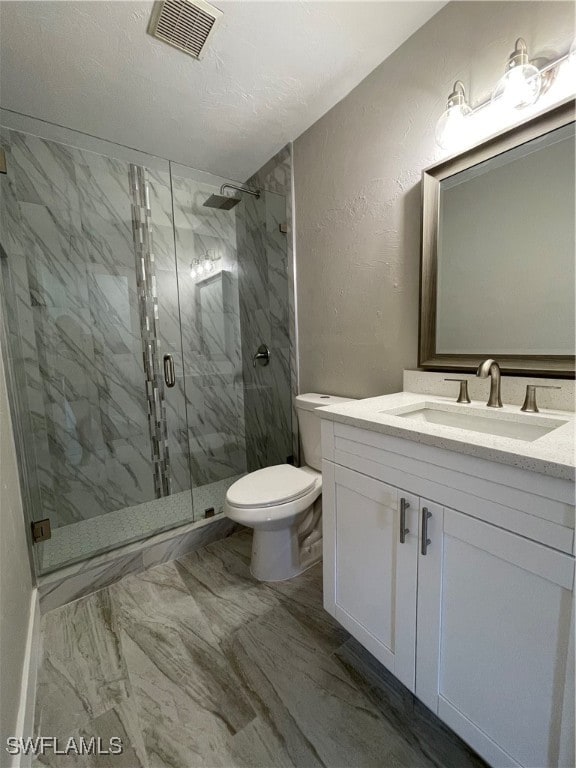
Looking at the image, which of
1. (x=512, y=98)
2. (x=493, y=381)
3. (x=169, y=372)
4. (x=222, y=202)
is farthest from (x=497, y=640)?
(x=222, y=202)

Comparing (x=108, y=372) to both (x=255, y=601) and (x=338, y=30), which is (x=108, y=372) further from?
(x=338, y=30)

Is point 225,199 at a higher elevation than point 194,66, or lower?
lower

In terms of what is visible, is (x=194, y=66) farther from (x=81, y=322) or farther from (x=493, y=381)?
(x=493, y=381)

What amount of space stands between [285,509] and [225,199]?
2.09 meters

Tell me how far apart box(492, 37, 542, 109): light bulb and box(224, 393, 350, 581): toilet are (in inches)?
50.8

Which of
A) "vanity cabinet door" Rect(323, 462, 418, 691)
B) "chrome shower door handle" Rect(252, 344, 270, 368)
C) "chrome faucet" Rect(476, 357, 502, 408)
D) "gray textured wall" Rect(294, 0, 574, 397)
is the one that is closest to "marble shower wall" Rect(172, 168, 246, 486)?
"chrome shower door handle" Rect(252, 344, 270, 368)

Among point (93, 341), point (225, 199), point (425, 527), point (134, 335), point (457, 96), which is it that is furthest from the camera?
point (225, 199)

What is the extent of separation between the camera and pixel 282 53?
1.37 meters

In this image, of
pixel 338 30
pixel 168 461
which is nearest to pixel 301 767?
pixel 168 461

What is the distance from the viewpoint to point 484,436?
769 millimetres

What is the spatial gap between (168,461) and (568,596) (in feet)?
7.20

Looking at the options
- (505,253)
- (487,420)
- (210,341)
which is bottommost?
(487,420)

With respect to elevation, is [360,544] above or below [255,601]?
above

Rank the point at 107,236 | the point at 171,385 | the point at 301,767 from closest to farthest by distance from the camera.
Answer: the point at 301,767 < the point at 107,236 < the point at 171,385
